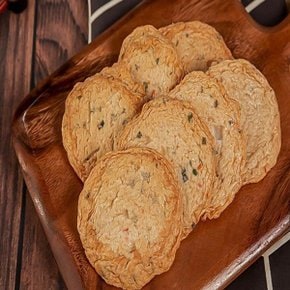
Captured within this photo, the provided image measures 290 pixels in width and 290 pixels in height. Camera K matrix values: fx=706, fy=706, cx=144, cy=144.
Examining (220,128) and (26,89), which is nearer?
(220,128)

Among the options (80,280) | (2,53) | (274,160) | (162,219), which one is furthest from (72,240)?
(2,53)

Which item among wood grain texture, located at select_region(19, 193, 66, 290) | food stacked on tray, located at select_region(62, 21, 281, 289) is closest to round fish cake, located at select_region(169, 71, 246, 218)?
food stacked on tray, located at select_region(62, 21, 281, 289)

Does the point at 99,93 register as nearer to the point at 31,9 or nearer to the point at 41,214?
the point at 41,214

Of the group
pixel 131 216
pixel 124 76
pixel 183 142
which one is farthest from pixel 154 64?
pixel 131 216

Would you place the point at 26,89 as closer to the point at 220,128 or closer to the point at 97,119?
the point at 97,119

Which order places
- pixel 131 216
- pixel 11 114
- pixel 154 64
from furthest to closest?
pixel 11 114, pixel 154 64, pixel 131 216

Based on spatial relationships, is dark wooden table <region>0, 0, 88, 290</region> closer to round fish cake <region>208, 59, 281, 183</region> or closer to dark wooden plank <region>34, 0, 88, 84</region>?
dark wooden plank <region>34, 0, 88, 84</region>
